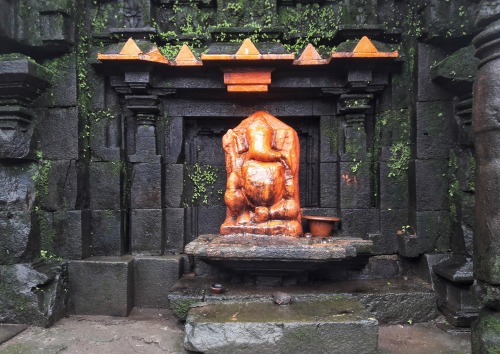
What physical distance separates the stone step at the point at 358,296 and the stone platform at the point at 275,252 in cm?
26

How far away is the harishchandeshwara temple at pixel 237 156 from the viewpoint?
13.2 ft

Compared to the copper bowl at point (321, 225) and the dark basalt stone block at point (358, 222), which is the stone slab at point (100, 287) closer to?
the copper bowl at point (321, 225)

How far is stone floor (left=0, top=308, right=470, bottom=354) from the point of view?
11.6 ft

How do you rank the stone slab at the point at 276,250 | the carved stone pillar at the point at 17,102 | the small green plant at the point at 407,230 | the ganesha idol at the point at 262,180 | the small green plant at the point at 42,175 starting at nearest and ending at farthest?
1. the stone slab at the point at 276,250
2. the carved stone pillar at the point at 17,102
3. the ganesha idol at the point at 262,180
4. the small green plant at the point at 42,175
5. the small green plant at the point at 407,230

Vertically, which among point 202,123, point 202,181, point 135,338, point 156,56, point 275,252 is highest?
point 156,56

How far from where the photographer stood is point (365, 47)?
4.27 m

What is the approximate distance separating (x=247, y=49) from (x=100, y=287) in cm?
319

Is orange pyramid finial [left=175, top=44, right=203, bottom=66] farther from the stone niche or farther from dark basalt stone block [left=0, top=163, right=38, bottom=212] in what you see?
dark basalt stone block [left=0, top=163, right=38, bottom=212]

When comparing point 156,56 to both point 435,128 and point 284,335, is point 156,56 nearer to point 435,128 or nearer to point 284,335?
point 284,335

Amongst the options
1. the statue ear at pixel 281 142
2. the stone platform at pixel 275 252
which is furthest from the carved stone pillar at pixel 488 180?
the statue ear at pixel 281 142

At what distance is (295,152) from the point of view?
447cm

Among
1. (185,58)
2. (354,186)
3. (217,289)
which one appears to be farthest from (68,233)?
(354,186)

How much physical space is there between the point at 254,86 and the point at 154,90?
1.25 m

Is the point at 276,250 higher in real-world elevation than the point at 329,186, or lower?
lower
